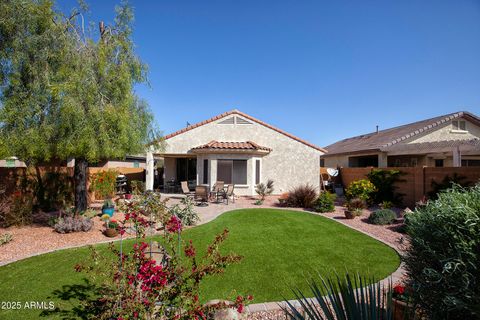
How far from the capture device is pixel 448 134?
2322cm

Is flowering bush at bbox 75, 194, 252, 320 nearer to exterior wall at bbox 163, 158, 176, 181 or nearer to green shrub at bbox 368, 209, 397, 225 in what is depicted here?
green shrub at bbox 368, 209, 397, 225

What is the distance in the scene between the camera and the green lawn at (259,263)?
5.17 m

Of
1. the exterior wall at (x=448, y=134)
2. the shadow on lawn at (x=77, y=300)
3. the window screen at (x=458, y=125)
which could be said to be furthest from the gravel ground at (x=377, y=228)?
the window screen at (x=458, y=125)

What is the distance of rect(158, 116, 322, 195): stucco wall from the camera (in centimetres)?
2073

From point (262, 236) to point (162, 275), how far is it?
21.2 ft

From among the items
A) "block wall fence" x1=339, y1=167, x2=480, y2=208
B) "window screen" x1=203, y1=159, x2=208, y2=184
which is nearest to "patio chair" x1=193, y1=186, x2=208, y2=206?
"window screen" x1=203, y1=159, x2=208, y2=184

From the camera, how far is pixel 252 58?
55.5ft

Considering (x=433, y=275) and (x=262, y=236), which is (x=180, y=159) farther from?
(x=433, y=275)

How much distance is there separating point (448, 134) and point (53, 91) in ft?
98.2

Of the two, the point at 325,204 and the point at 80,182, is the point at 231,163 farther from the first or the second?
the point at 80,182

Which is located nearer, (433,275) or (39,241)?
(433,275)

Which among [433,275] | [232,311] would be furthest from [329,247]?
[433,275]

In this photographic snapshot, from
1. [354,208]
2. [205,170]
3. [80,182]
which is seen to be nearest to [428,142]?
[354,208]

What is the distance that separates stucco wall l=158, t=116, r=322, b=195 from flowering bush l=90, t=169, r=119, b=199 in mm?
4916
